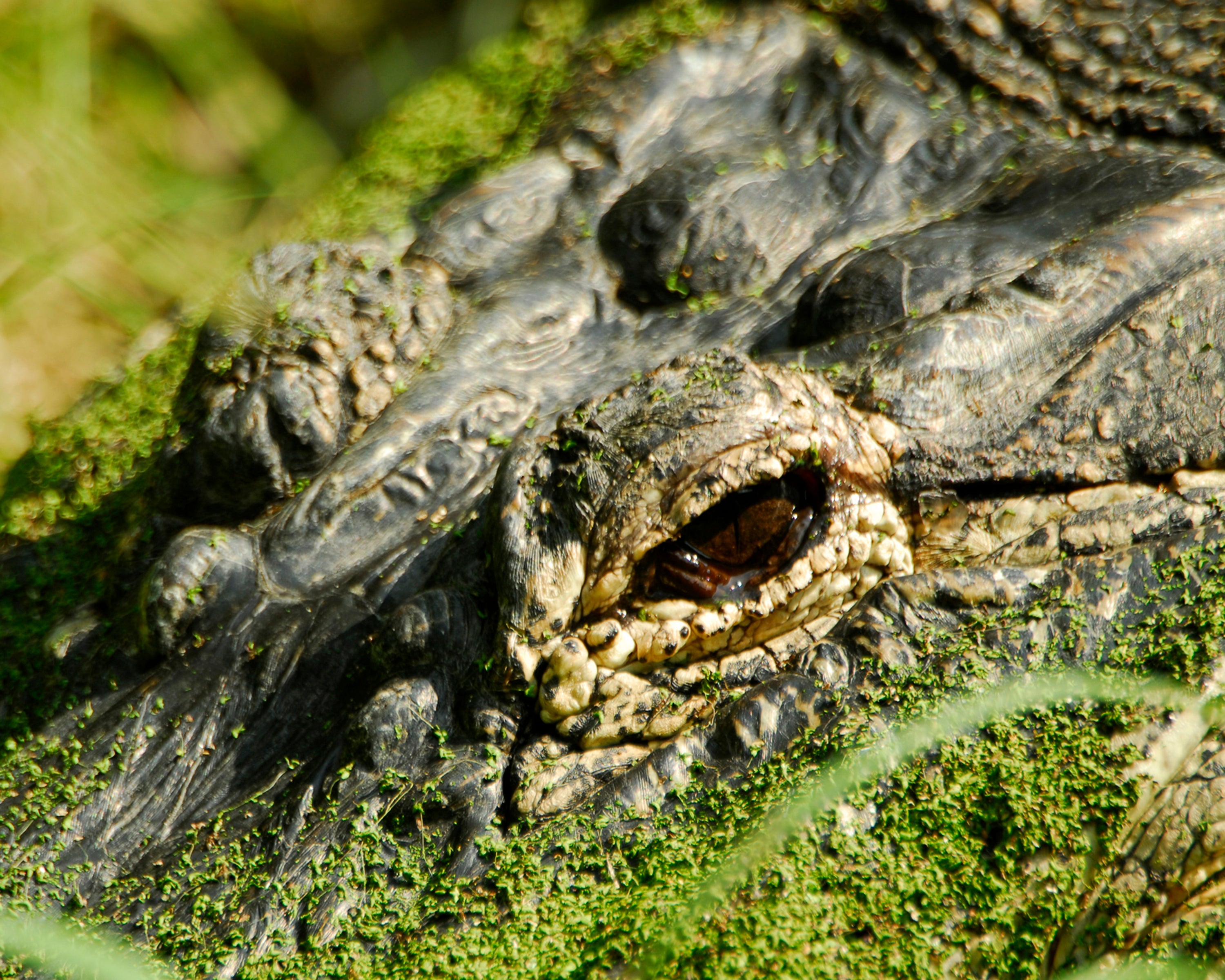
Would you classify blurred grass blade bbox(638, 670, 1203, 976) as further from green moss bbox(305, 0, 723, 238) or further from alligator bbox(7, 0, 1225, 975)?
green moss bbox(305, 0, 723, 238)

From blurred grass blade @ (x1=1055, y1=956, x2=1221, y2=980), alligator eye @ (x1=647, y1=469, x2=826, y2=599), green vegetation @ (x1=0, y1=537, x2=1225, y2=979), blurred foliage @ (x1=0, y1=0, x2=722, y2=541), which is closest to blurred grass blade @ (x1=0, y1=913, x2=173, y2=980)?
green vegetation @ (x1=0, y1=537, x2=1225, y2=979)

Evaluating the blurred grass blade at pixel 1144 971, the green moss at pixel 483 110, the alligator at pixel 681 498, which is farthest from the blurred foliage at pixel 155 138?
the blurred grass blade at pixel 1144 971

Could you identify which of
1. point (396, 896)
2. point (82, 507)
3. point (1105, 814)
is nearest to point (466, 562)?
point (396, 896)

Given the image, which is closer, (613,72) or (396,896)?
(396,896)

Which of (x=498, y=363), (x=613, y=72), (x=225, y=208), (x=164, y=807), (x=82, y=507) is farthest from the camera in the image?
(x=225, y=208)

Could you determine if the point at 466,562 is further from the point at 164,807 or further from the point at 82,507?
the point at 82,507

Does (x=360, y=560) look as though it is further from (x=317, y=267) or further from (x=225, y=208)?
(x=225, y=208)

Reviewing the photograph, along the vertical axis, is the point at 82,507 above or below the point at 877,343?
above

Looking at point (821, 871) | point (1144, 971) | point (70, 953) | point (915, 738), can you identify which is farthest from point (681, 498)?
point (70, 953)

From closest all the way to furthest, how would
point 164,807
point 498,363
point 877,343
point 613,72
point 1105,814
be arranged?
point 1105,814
point 164,807
point 877,343
point 498,363
point 613,72

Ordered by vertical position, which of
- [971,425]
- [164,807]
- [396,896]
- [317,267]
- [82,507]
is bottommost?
[971,425]

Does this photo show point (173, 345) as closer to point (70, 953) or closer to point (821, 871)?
point (70, 953)
